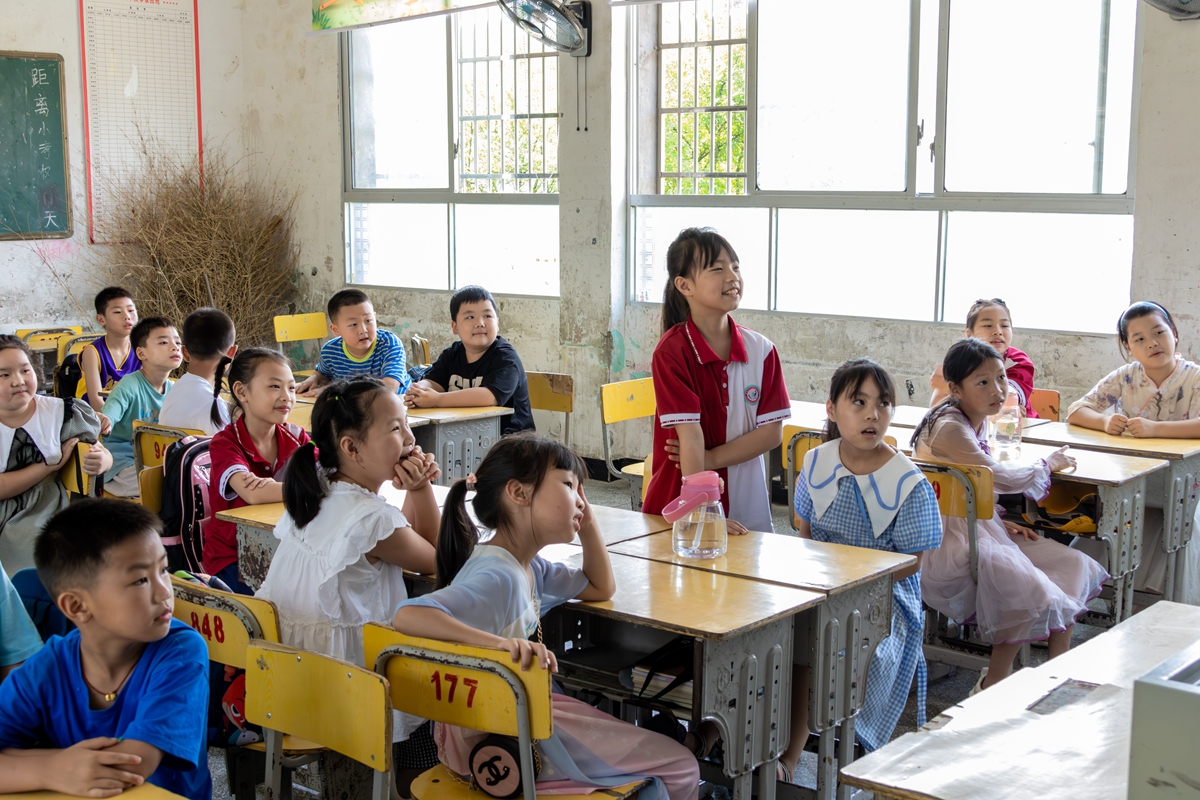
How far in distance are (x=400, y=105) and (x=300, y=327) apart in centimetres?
172

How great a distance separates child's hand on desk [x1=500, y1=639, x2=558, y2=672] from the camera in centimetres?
168

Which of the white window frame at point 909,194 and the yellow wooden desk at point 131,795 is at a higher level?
the white window frame at point 909,194

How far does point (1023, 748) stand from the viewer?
1.36 metres

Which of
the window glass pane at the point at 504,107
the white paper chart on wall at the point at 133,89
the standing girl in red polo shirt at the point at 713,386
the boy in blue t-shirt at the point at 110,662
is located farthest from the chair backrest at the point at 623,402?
the white paper chart on wall at the point at 133,89

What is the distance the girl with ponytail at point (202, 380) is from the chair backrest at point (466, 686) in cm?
212

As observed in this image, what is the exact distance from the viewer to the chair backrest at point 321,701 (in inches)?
66.2

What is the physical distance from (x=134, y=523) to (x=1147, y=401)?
355 centimetres

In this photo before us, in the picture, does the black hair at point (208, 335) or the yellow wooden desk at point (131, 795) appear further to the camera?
the black hair at point (208, 335)

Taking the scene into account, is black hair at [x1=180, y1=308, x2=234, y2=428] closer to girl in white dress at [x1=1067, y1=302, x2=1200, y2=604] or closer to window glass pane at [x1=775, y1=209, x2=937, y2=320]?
window glass pane at [x1=775, y1=209, x2=937, y2=320]

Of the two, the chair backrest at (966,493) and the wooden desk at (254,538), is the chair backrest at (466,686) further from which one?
the chair backrest at (966,493)

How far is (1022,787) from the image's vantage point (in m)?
1.26

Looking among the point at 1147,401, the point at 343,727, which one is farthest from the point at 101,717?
the point at 1147,401

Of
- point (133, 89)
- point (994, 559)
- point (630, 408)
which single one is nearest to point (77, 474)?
point (630, 408)

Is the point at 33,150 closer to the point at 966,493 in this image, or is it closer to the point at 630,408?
the point at 630,408
